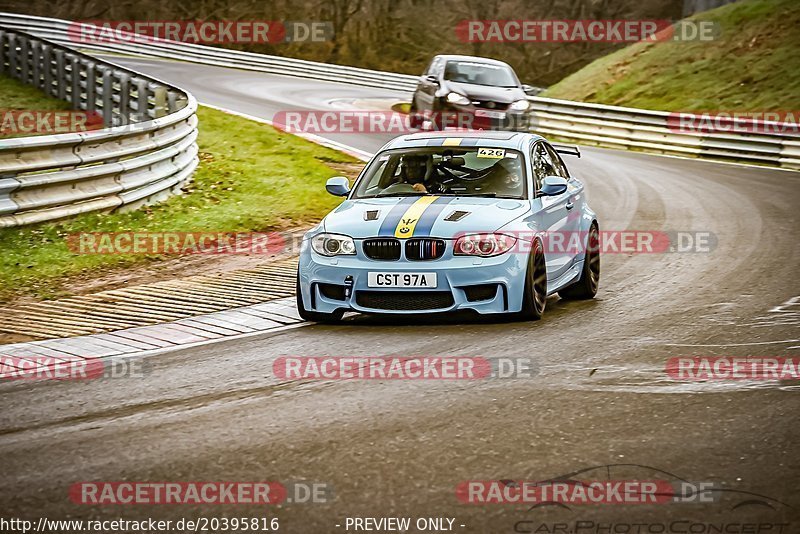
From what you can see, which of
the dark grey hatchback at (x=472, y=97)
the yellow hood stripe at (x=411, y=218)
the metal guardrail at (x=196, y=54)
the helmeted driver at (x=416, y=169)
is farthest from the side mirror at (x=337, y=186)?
the metal guardrail at (x=196, y=54)

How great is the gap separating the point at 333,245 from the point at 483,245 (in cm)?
120

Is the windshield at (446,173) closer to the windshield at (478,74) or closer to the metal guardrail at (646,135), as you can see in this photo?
the windshield at (478,74)

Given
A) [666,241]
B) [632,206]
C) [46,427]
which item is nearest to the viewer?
[46,427]

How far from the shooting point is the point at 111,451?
228 inches

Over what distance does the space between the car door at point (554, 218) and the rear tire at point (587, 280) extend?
245mm

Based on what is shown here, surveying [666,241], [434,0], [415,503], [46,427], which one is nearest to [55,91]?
[666,241]

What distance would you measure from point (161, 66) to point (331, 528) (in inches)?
1380

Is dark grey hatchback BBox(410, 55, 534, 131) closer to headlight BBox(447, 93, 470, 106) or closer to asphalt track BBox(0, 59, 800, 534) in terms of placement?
headlight BBox(447, 93, 470, 106)

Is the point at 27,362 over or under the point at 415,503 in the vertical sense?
under

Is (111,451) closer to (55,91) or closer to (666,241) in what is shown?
(666,241)

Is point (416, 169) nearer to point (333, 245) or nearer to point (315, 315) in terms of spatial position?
point (333, 245)

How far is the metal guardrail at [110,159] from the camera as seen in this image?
1256 cm

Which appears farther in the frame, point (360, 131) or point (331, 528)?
point (360, 131)

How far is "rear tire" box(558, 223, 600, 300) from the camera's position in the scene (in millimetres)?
10655
